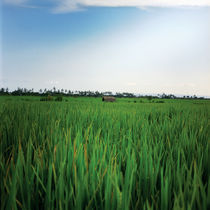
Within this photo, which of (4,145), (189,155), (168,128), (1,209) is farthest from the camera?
(168,128)

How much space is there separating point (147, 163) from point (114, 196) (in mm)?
309

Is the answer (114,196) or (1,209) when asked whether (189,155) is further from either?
(1,209)

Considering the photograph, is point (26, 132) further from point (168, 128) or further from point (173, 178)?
point (168, 128)

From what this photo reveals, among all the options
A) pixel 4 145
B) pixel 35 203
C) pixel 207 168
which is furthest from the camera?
pixel 4 145

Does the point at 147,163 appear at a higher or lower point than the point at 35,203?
higher

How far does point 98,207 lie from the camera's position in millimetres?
632

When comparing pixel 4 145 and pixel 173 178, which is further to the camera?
pixel 4 145

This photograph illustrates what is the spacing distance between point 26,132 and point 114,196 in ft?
3.82

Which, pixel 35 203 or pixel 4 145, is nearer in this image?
pixel 35 203

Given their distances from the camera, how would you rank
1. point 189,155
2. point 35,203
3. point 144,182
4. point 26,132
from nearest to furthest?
point 35,203 < point 144,182 < point 189,155 < point 26,132

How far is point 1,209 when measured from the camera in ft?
1.85

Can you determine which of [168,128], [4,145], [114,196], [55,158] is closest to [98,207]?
[114,196]

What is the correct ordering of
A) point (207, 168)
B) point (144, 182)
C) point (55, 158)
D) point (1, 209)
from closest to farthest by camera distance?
point (1, 209) < point (144, 182) < point (55, 158) < point (207, 168)

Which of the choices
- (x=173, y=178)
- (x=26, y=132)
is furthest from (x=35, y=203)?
(x=26, y=132)
